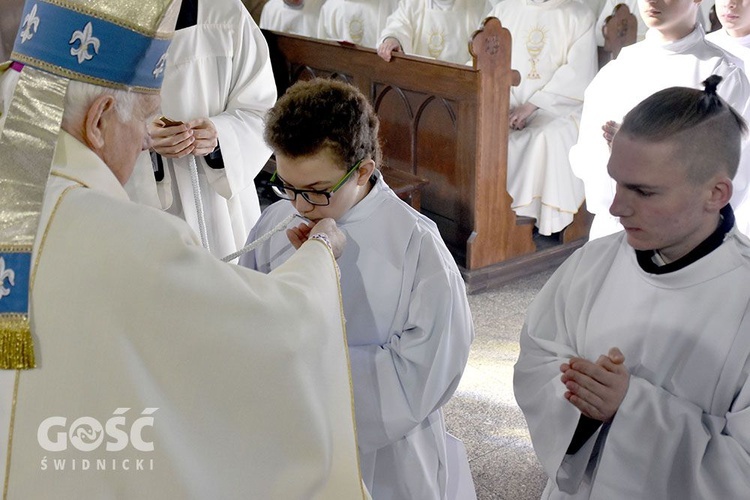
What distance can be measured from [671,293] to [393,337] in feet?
2.32

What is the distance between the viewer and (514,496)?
3338mm

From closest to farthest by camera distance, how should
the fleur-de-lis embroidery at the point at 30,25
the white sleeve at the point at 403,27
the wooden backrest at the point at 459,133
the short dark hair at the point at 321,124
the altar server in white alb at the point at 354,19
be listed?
1. the fleur-de-lis embroidery at the point at 30,25
2. the short dark hair at the point at 321,124
3. the wooden backrest at the point at 459,133
4. the white sleeve at the point at 403,27
5. the altar server in white alb at the point at 354,19

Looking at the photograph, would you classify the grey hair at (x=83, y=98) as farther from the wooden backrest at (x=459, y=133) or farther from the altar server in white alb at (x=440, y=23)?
the altar server in white alb at (x=440, y=23)

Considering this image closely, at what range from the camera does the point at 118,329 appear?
1.44 metres

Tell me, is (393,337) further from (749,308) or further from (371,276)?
(749,308)

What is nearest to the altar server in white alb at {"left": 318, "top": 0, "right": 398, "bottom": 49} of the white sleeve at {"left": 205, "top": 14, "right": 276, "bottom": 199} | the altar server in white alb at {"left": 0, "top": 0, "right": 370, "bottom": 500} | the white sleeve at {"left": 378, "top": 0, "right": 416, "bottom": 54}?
the white sleeve at {"left": 378, "top": 0, "right": 416, "bottom": 54}

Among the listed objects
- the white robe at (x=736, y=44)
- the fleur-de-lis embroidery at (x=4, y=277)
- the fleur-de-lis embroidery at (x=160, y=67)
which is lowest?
the white robe at (x=736, y=44)

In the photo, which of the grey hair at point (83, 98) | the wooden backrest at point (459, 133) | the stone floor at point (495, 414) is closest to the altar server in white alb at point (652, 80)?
the stone floor at point (495, 414)

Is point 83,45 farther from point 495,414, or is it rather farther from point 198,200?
point 495,414

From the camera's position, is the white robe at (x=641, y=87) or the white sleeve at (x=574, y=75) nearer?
the white robe at (x=641, y=87)

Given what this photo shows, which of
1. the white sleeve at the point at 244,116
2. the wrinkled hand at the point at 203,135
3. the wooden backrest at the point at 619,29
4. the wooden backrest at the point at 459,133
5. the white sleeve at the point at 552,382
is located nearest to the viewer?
the white sleeve at the point at 552,382

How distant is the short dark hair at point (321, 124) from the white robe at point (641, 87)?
2.04m

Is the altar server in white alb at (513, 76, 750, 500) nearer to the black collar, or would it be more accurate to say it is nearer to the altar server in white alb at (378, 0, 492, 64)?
the black collar

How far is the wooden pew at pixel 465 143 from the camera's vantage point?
5.18m
